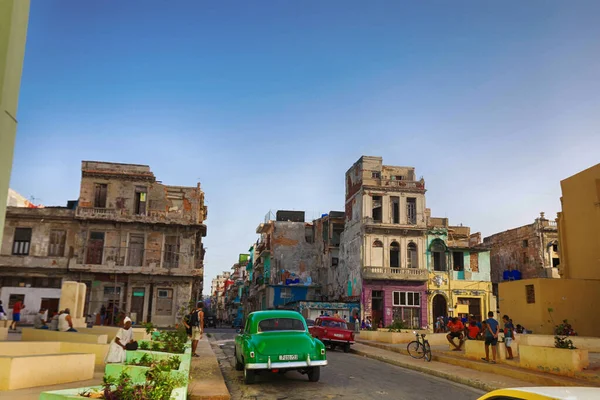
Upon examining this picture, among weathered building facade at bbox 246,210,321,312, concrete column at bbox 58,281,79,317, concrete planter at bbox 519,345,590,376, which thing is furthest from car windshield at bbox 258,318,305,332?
weathered building facade at bbox 246,210,321,312

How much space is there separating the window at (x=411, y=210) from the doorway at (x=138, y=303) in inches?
918

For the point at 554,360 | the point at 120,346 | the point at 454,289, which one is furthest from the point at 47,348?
the point at 454,289

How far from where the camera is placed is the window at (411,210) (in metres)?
44.4

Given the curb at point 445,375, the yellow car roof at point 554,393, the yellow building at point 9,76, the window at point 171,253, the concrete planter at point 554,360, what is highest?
the window at point 171,253

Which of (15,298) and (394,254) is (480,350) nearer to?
(394,254)

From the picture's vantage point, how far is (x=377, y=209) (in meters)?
44.9

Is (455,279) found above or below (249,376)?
above

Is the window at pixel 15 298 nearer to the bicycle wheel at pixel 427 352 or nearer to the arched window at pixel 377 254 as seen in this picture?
the arched window at pixel 377 254

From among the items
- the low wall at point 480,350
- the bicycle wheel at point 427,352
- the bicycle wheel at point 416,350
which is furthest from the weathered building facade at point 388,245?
the low wall at point 480,350

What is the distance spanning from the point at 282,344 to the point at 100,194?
111 ft

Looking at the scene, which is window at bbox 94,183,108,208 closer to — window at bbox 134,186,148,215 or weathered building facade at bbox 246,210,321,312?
window at bbox 134,186,148,215

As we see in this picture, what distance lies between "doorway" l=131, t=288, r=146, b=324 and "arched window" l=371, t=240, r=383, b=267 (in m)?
19.1

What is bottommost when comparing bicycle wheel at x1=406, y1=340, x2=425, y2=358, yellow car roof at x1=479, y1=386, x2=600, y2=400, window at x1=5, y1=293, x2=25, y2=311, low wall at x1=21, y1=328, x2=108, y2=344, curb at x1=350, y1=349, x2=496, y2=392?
curb at x1=350, y1=349, x2=496, y2=392

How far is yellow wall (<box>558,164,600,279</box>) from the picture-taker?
24.4m
